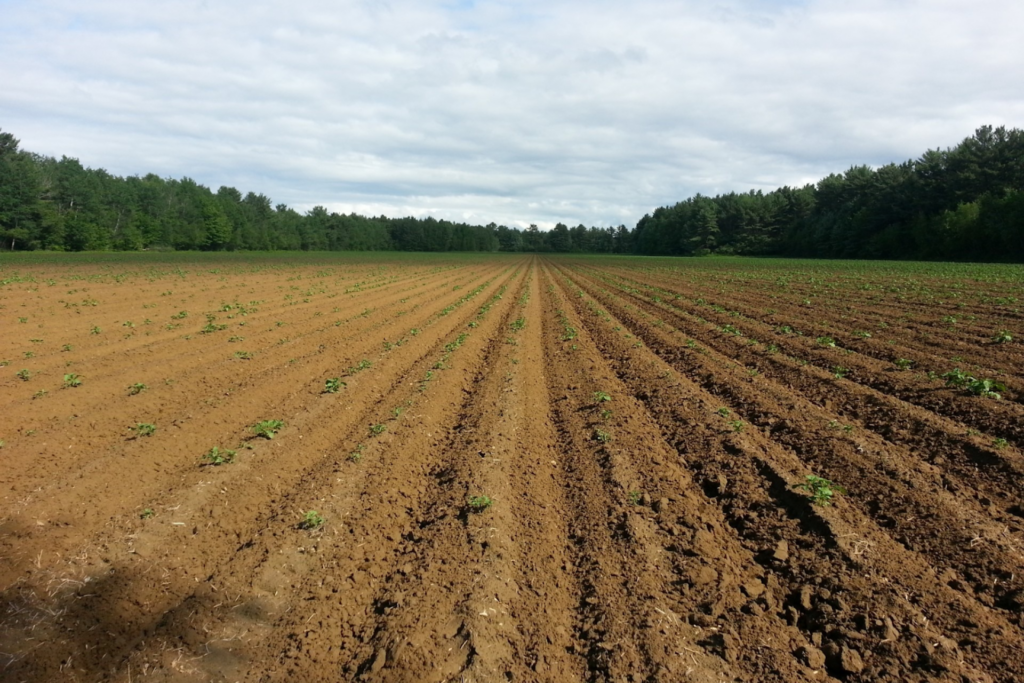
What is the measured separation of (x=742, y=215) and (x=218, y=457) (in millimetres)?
122961

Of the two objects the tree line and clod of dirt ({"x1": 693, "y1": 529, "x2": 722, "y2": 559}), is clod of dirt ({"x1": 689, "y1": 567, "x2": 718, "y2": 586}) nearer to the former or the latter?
clod of dirt ({"x1": 693, "y1": 529, "x2": 722, "y2": 559})

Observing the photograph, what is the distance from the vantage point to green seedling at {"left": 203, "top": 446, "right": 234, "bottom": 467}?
21.0ft

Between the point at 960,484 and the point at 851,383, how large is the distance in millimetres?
4117

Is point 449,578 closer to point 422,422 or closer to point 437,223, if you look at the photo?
point 422,422

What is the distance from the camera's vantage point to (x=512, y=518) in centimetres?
525

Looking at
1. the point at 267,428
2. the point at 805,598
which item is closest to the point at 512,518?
the point at 805,598

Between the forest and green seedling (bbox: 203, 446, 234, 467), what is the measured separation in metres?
72.3

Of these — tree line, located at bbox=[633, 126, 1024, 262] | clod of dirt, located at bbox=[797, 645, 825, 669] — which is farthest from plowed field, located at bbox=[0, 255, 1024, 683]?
tree line, located at bbox=[633, 126, 1024, 262]

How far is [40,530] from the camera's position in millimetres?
4910

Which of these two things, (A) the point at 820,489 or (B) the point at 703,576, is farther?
(A) the point at 820,489

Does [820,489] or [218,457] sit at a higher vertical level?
[820,489]

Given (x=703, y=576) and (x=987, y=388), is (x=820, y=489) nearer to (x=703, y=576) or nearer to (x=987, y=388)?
(x=703, y=576)

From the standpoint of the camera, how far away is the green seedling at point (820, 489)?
5289 millimetres

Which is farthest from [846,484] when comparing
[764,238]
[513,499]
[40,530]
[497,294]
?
[764,238]
